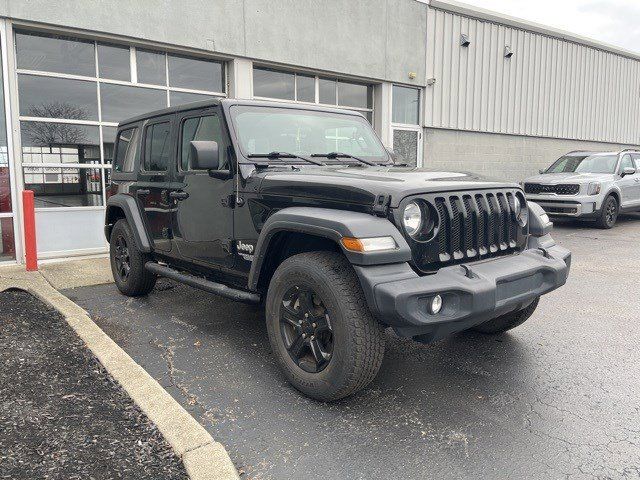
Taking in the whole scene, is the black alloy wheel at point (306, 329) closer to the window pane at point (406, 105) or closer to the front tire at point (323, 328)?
the front tire at point (323, 328)

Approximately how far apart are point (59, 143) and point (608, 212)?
10.8 meters

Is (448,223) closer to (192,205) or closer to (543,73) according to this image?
(192,205)

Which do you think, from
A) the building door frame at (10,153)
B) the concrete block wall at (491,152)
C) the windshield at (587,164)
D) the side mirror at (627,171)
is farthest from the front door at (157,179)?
the side mirror at (627,171)

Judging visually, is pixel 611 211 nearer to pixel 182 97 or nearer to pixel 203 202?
Answer: pixel 182 97

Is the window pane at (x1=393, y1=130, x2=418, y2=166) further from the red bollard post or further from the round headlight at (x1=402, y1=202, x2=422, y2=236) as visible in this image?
the round headlight at (x1=402, y1=202, x2=422, y2=236)

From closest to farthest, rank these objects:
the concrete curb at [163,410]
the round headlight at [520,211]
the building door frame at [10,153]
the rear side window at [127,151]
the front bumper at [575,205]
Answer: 1. the concrete curb at [163,410]
2. the round headlight at [520,211]
3. the rear side window at [127,151]
4. the building door frame at [10,153]
5. the front bumper at [575,205]

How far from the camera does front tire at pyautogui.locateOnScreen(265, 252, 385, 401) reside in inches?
113

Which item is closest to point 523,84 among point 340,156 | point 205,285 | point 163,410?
point 340,156

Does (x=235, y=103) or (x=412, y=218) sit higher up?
(x=235, y=103)

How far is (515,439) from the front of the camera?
9.14 feet

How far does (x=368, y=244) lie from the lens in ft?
9.20

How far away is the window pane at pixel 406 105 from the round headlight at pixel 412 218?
9.89 metres

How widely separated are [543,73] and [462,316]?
1527 cm

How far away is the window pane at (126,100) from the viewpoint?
8445 mm
